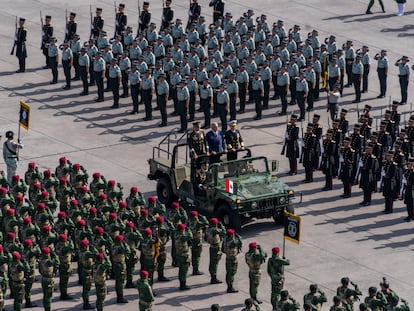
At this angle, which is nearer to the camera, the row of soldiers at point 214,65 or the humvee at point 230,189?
the humvee at point 230,189

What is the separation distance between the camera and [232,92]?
52375mm

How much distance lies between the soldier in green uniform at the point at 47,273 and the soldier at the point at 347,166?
10898mm

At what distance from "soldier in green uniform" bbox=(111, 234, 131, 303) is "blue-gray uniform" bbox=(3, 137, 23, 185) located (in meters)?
7.92

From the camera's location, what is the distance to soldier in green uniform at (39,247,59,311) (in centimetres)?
3784

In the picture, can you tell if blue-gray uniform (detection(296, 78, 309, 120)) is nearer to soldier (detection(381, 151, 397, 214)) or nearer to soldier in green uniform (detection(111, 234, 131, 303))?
soldier (detection(381, 151, 397, 214))

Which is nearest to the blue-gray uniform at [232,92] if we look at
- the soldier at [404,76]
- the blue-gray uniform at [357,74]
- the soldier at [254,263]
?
the blue-gray uniform at [357,74]

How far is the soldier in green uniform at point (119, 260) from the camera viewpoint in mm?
38688

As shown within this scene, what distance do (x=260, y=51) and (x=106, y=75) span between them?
17.4ft

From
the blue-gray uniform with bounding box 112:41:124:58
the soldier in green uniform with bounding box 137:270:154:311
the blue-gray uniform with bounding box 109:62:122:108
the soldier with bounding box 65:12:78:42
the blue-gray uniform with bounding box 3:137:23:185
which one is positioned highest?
the soldier with bounding box 65:12:78:42

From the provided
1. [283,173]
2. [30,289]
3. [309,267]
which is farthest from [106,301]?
[283,173]

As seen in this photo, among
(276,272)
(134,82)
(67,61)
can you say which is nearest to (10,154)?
(134,82)

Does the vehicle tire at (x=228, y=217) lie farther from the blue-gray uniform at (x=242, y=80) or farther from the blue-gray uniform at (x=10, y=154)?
the blue-gray uniform at (x=242, y=80)

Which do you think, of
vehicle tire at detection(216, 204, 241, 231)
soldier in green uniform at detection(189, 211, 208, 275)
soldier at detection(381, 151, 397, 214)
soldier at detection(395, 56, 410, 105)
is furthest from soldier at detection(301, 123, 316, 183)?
soldier at detection(395, 56, 410, 105)

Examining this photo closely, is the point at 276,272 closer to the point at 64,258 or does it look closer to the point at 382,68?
the point at 64,258
